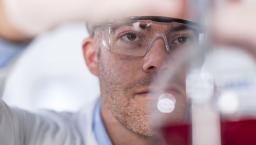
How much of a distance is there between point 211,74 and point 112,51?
12 centimetres

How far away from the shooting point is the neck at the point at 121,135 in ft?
1.89

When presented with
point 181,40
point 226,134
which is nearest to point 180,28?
point 181,40

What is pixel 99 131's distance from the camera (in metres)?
0.58

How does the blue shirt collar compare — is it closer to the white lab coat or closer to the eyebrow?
the white lab coat

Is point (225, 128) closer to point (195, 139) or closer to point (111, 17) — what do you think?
point (195, 139)

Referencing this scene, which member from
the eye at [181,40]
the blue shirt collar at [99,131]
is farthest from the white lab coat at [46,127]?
the eye at [181,40]

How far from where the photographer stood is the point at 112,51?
23.0 inches

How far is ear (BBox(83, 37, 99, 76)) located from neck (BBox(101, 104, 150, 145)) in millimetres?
62

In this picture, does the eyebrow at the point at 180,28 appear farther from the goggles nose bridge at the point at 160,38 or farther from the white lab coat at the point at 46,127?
the white lab coat at the point at 46,127

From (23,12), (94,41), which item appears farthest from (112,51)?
(23,12)

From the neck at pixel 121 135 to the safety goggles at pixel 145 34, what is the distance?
8 cm

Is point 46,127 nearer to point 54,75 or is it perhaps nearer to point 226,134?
point 54,75

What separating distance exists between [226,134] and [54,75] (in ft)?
0.70

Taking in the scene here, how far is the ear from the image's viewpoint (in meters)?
0.60
